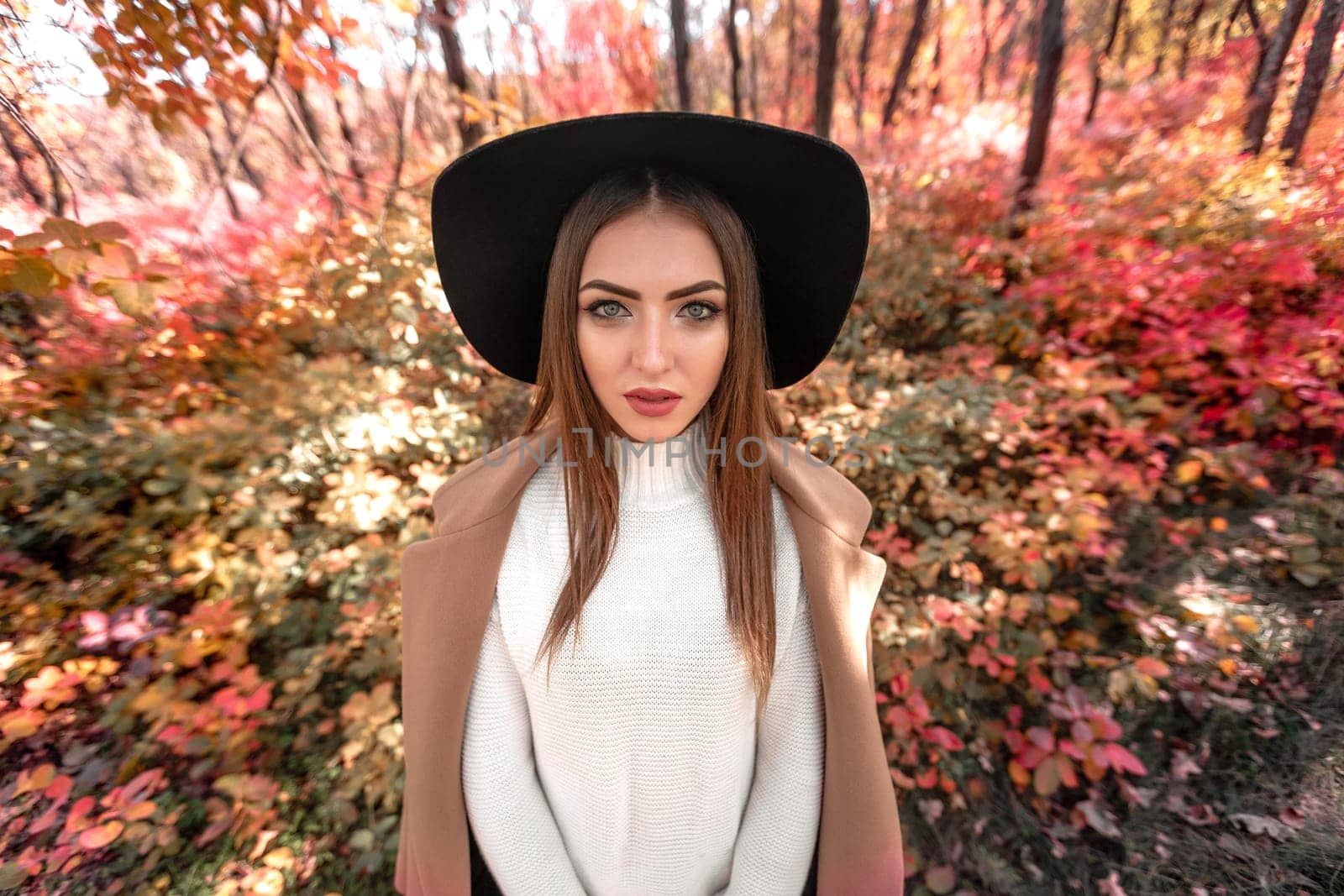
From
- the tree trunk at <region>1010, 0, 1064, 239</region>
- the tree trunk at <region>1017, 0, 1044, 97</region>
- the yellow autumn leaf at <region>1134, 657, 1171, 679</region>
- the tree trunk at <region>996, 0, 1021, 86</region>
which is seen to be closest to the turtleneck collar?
the yellow autumn leaf at <region>1134, 657, 1171, 679</region>

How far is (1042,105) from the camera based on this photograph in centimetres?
511

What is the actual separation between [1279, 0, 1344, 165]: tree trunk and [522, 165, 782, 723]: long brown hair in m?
3.35

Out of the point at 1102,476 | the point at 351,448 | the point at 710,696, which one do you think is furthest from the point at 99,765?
the point at 1102,476

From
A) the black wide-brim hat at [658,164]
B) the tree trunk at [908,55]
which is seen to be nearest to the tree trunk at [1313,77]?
the black wide-brim hat at [658,164]

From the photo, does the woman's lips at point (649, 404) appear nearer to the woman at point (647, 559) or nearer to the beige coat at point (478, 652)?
the woman at point (647, 559)

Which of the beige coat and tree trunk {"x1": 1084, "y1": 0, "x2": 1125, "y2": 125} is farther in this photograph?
tree trunk {"x1": 1084, "y1": 0, "x2": 1125, "y2": 125}

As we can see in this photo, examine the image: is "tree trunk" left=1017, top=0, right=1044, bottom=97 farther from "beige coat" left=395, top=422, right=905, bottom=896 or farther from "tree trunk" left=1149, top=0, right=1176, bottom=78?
"beige coat" left=395, top=422, right=905, bottom=896

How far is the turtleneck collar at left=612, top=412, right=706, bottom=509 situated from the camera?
1190mm

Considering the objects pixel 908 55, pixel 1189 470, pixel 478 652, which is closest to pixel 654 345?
pixel 478 652

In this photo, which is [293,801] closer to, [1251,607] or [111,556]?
[111,556]

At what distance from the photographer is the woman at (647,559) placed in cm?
106

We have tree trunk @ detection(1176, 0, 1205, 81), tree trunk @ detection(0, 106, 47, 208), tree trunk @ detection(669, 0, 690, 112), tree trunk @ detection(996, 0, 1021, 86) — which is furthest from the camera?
tree trunk @ detection(996, 0, 1021, 86)

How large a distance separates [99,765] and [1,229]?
2.08 m

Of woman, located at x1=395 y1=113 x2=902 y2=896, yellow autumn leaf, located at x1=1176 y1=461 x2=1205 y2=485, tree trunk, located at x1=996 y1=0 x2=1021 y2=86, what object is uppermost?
tree trunk, located at x1=996 y1=0 x2=1021 y2=86
